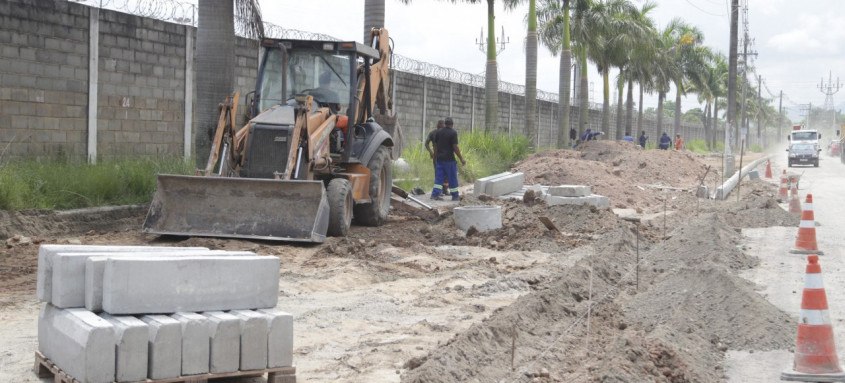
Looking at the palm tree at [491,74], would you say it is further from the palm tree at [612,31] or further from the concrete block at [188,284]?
the concrete block at [188,284]

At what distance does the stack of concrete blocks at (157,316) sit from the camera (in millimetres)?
5297

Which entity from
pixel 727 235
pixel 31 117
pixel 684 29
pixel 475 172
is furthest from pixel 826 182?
pixel 684 29

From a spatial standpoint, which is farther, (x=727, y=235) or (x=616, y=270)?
(x=727, y=235)

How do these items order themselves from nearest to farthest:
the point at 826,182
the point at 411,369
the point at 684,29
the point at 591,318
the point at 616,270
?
1. the point at 411,369
2. the point at 591,318
3. the point at 616,270
4. the point at 826,182
5. the point at 684,29

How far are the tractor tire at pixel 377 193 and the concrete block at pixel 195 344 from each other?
27.9ft

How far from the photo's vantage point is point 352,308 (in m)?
8.57

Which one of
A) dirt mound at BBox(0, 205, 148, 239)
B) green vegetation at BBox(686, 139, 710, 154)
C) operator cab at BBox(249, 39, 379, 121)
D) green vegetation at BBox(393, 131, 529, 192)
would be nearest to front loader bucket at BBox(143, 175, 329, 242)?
dirt mound at BBox(0, 205, 148, 239)

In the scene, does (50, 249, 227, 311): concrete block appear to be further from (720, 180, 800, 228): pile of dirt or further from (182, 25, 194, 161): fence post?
(720, 180, 800, 228): pile of dirt

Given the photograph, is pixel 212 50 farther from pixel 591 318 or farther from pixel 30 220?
pixel 591 318

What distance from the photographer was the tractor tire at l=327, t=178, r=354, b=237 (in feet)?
40.8

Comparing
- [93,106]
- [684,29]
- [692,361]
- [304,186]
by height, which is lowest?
[692,361]

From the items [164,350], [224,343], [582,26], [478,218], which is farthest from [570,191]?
[582,26]

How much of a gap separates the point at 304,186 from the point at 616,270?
12.4 ft

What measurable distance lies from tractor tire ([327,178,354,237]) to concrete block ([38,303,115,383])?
6719mm
